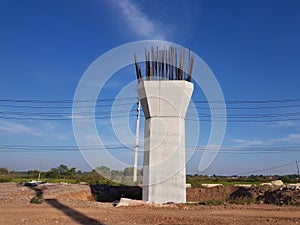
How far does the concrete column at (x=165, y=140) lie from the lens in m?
13.9

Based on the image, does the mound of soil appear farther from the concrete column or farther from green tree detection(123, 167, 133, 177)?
green tree detection(123, 167, 133, 177)

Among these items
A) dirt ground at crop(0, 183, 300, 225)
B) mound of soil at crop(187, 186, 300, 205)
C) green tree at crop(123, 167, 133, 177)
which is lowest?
dirt ground at crop(0, 183, 300, 225)

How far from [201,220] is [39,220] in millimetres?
4704

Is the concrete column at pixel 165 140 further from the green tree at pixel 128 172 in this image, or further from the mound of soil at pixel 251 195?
the green tree at pixel 128 172

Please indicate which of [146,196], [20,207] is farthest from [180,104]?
[20,207]

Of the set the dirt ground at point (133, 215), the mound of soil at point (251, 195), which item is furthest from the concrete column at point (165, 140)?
the mound of soil at point (251, 195)

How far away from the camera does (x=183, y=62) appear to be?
1509cm

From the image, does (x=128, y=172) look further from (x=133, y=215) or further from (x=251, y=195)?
(x=133, y=215)

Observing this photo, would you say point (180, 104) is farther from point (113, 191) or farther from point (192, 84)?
point (113, 191)

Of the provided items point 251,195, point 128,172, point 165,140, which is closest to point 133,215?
point 165,140

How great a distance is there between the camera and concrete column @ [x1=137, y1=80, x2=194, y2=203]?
13.9 meters

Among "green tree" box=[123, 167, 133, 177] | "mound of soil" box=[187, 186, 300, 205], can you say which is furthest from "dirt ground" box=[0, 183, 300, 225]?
"green tree" box=[123, 167, 133, 177]

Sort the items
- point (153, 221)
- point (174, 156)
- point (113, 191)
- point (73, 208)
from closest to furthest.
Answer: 1. point (153, 221)
2. point (73, 208)
3. point (174, 156)
4. point (113, 191)

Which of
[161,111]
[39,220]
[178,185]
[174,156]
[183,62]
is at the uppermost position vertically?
[183,62]
